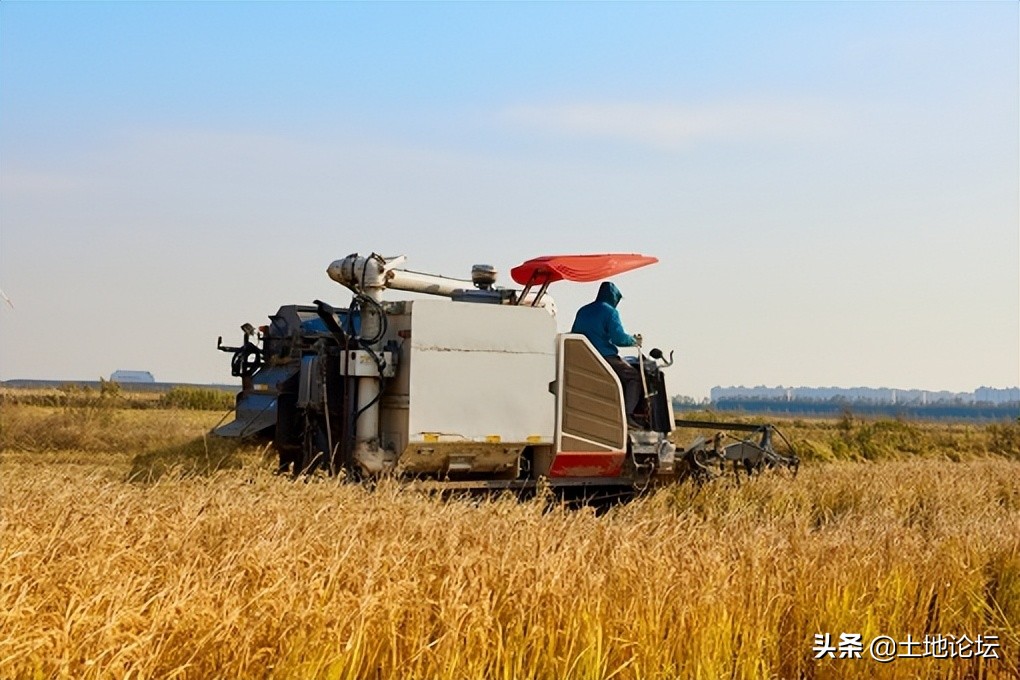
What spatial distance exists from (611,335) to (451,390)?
240cm

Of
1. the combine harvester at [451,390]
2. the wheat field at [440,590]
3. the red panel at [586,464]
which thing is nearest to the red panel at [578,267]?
the combine harvester at [451,390]

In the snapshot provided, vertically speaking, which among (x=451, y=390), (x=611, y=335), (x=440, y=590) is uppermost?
(x=611, y=335)

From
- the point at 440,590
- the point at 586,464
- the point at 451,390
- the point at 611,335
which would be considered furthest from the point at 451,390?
the point at 440,590

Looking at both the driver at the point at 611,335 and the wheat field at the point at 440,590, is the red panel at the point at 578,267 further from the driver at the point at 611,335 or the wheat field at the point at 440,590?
the wheat field at the point at 440,590

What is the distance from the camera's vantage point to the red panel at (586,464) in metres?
11.8

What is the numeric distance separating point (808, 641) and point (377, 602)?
229 centimetres

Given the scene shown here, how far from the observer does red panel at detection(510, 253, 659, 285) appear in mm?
12258

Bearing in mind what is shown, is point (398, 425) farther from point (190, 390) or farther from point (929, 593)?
point (190, 390)

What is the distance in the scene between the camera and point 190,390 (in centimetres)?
3844

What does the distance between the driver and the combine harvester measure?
14 centimetres

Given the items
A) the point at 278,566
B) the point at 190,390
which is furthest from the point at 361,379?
the point at 190,390

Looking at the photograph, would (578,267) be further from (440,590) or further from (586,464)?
(440,590)

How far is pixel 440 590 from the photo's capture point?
5.20m

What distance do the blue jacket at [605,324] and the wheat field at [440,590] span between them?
4.28m
